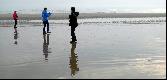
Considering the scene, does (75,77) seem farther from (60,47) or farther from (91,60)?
(60,47)

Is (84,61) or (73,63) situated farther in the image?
(84,61)

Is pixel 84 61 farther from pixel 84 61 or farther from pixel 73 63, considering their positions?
→ pixel 73 63

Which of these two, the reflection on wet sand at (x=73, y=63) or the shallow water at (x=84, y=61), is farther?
the reflection on wet sand at (x=73, y=63)

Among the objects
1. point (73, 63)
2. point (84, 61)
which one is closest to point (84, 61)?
point (84, 61)

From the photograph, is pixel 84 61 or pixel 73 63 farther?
pixel 84 61

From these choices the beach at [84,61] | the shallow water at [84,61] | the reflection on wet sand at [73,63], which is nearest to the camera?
the beach at [84,61]

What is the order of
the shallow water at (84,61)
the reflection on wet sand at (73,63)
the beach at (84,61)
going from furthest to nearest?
the reflection on wet sand at (73,63), the shallow water at (84,61), the beach at (84,61)

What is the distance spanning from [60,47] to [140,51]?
3820 millimetres

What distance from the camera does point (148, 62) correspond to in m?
14.4

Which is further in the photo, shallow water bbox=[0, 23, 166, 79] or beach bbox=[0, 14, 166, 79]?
shallow water bbox=[0, 23, 166, 79]

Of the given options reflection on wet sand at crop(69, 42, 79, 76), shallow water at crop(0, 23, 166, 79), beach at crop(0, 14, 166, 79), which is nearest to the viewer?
beach at crop(0, 14, 166, 79)

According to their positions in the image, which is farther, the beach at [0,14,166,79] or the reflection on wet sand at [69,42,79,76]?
the reflection on wet sand at [69,42,79,76]

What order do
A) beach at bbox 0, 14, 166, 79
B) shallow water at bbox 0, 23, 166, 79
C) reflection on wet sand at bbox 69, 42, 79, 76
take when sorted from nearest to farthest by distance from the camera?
1. beach at bbox 0, 14, 166, 79
2. shallow water at bbox 0, 23, 166, 79
3. reflection on wet sand at bbox 69, 42, 79, 76

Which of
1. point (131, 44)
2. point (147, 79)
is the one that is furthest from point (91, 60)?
point (131, 44)
